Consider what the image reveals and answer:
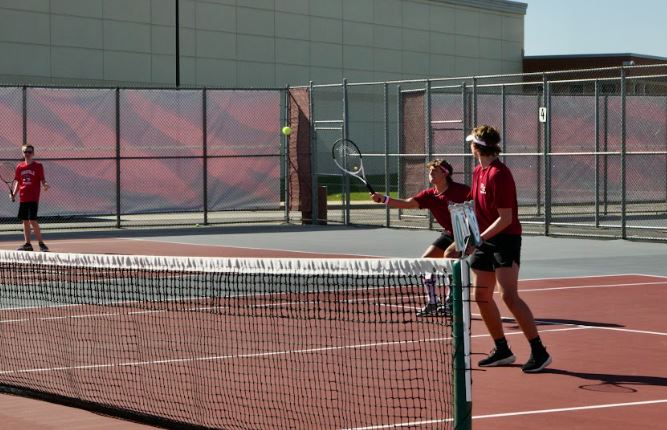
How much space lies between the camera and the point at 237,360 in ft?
32.9

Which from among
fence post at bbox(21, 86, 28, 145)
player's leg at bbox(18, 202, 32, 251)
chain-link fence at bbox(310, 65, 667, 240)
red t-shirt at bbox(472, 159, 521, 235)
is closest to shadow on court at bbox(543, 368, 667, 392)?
red t-shirt at bbox(472, 159, 521, 235)

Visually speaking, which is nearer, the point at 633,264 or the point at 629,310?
the point at 629,310

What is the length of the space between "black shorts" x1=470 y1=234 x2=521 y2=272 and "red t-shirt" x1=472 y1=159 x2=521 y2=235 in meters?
0.06

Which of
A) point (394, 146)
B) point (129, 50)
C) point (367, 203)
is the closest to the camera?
point (367, 203)

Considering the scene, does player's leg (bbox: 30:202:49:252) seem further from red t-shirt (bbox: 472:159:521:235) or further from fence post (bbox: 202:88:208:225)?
red t-shirt (bbox: 472:159:521:235)

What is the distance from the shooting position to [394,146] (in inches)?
1918

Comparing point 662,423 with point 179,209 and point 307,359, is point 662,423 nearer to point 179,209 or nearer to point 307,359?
point 307,359

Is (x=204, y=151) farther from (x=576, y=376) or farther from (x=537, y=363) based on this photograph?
(x=576, y=376)

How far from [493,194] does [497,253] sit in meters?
0.42

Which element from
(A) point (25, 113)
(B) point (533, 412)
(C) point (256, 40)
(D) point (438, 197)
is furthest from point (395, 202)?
(C) point (256, 40)

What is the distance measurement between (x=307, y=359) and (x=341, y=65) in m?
39.7

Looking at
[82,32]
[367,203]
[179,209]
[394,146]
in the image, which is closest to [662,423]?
[179,209]

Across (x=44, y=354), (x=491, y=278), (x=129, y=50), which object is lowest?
(x=44, y=354)

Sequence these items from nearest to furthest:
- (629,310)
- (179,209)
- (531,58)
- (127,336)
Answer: (127,336) → (629,310) → (179,209) → (531,58)
